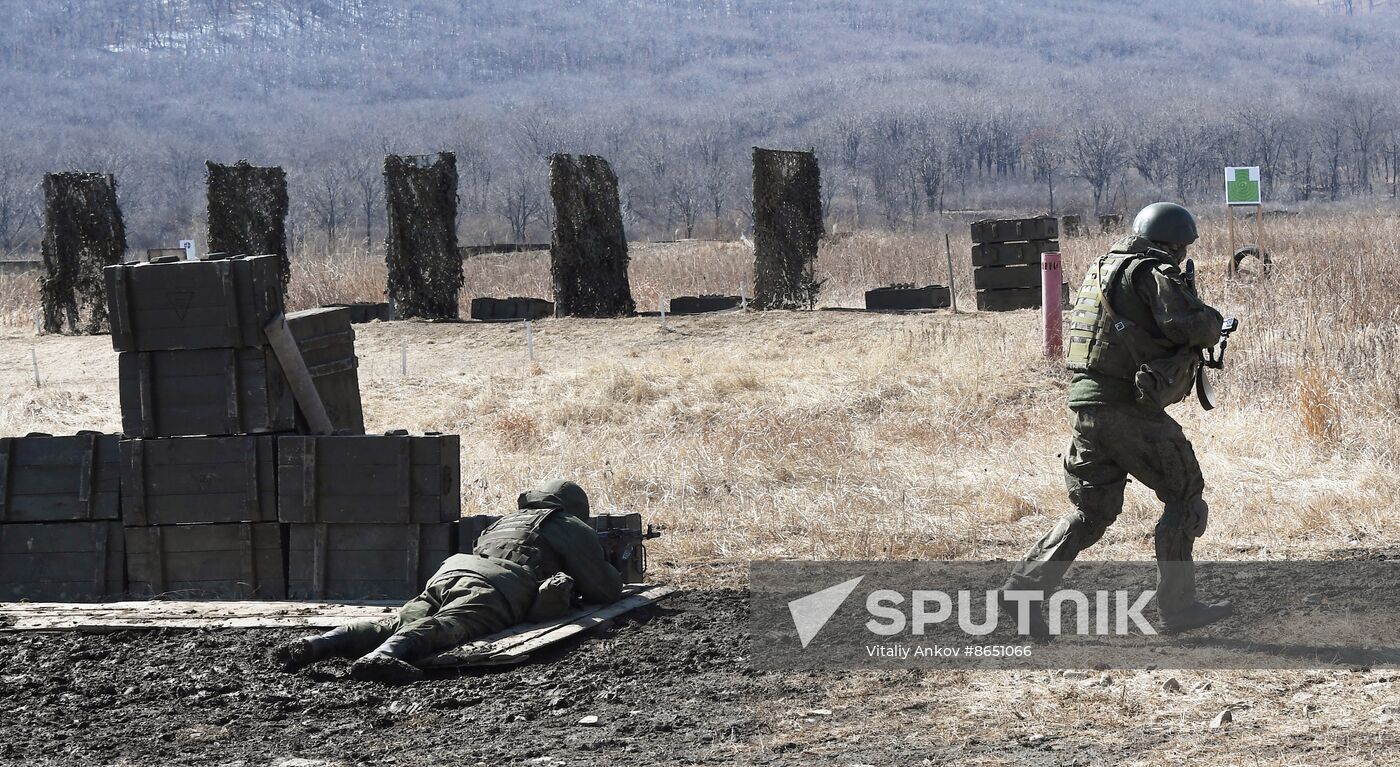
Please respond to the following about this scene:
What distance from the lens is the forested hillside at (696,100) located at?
78.7m

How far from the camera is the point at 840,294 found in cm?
2239

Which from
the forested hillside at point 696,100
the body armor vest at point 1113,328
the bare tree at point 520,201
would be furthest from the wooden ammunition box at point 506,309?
the bare tree at point 520,201

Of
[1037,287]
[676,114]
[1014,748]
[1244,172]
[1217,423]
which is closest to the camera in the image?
[1014,748]

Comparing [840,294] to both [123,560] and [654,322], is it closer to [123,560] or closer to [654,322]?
[654,322]

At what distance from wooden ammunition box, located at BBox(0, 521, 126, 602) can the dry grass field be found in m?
2.66

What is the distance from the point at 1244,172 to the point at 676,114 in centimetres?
9322

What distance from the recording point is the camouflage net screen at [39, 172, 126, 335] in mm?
21922

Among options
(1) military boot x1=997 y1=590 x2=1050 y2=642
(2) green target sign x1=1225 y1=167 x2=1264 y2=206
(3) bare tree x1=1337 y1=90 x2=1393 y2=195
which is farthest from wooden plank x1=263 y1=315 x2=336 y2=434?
(3) bare tree x1=1337 y1=90 x2=1393 y2=195

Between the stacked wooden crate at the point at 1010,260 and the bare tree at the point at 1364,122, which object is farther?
the bare tree at the point at 1364,122

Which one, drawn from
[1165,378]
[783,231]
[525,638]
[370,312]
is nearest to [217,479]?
[525,638]

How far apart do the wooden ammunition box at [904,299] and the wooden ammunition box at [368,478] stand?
38.9 feet

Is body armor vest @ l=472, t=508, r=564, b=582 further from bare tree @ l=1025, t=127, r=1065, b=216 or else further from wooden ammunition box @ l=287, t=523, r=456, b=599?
bare tree @ l=1025, t=127, r=1065, b=216

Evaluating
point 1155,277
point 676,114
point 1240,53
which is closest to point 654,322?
point 1155,277

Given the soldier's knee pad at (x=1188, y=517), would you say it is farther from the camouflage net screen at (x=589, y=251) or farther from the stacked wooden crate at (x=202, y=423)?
the camouflage net screen at (x=589, y=251)
